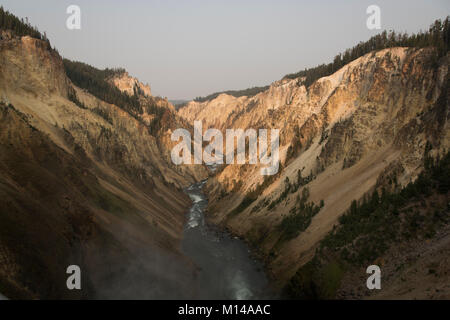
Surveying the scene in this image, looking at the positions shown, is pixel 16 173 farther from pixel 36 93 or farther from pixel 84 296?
pixel 36 93

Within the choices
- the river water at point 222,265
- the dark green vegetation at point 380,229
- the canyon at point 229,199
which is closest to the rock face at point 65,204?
the canyon at point 229,199

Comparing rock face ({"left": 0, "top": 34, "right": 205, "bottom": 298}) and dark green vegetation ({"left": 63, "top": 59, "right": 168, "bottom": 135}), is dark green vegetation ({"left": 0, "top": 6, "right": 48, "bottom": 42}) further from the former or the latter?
dark green vegetation ({"left": 63, "top": 59, "right": 168, "bottom": 135})

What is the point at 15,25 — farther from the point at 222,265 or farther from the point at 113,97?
the point at 222,265

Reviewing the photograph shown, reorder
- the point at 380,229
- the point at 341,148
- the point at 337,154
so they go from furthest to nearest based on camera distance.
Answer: the point at 337,154 < the point at 341,148 < the point at 380,229

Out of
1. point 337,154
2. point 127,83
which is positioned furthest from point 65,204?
point 127,83

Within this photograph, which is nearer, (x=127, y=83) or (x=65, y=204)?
(x=65, y=204)

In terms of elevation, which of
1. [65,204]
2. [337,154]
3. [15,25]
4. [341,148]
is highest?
[15,25]

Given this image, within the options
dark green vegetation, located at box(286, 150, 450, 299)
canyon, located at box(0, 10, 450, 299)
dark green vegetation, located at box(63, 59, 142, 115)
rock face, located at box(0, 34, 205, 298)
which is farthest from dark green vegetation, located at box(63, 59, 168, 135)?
dark green vegetation, located at box(286, 150, 450, 299)
